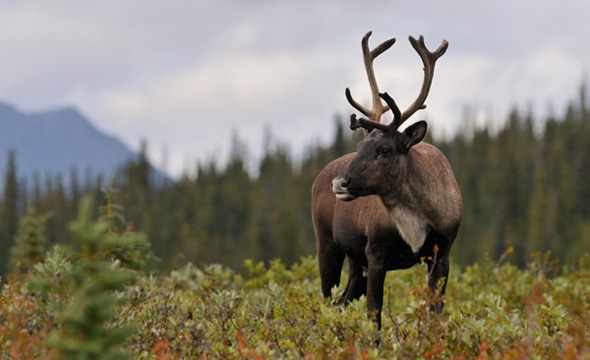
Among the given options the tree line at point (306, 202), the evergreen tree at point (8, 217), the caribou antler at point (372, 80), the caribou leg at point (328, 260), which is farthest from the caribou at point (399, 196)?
the evergreen tree at point (8, 217)

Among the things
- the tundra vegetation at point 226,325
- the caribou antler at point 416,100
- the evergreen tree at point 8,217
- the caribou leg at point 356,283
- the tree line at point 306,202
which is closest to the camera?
the tundra vegetation at point 226,325

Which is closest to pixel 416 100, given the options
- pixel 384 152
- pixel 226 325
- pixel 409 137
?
pixel 409 137

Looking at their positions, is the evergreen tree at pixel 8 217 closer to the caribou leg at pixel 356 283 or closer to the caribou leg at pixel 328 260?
the caribou leg at pixel 328 260

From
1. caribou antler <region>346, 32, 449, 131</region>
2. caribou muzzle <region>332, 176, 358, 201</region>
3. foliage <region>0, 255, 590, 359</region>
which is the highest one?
caribou antler <region>346, 32, 449, 131</region>

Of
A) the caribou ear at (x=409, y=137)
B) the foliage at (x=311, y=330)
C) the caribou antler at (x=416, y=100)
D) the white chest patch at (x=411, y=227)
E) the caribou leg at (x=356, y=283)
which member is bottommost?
the caribou leg at (x=356, y=283)

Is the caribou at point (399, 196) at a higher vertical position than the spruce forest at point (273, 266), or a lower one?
higher

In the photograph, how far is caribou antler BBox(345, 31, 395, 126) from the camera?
8008mm

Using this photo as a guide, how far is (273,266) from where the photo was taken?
1417 cm

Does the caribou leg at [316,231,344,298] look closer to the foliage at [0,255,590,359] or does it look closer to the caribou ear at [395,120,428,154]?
the foliage at [0,255,590,359]

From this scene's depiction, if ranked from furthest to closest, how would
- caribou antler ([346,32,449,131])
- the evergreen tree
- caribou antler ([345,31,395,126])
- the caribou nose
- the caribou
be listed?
the evergreen tree < caribou antler ([345,31,395,126]) < caribou antler ([346,32,449,131]) < the caribou < the caribou nose

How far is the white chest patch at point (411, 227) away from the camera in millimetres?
7141

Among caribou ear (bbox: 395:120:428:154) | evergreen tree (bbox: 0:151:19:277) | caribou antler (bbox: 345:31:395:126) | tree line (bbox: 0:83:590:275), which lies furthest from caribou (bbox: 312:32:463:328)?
evergreen tree (bbox: 0:151:19:277)

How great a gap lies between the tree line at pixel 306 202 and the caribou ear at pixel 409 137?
76.7 metres

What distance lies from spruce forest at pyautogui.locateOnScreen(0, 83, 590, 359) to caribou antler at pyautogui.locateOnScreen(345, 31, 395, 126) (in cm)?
241
